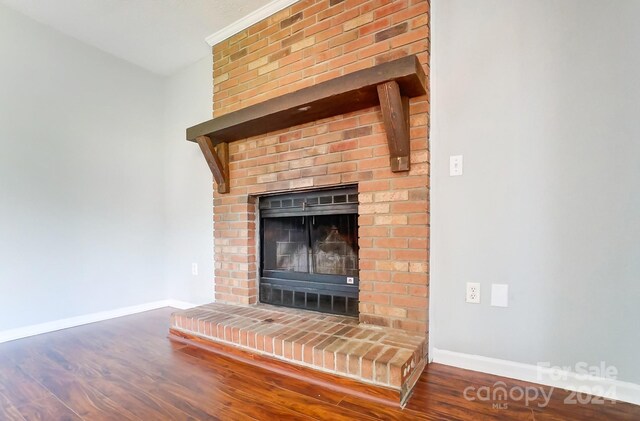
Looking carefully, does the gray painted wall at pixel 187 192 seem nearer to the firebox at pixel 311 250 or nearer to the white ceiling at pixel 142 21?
the white ceiling at pixel 142 21

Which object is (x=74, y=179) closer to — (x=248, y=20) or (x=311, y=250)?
(x=248, y=20)

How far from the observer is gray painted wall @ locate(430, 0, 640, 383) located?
1305mm

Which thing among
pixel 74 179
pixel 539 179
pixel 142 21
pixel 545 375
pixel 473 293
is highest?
pixel 142 21

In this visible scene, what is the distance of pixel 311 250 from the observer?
87.0 inches

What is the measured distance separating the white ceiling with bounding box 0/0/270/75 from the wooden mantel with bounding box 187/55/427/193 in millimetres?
836

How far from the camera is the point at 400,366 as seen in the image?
1283 mm

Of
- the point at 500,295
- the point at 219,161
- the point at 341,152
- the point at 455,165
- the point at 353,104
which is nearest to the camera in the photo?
the point at 500,295

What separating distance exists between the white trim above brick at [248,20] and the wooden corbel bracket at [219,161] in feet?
3.03

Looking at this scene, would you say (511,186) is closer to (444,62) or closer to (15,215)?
(444,62)

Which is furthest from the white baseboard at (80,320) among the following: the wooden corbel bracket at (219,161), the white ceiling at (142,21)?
the white ceiling at (142,21)

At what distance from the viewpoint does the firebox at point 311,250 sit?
2.01 m

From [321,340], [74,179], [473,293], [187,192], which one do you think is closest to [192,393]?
[321,340]

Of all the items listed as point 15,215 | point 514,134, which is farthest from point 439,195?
point 15,215

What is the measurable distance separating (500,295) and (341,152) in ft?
3.98
